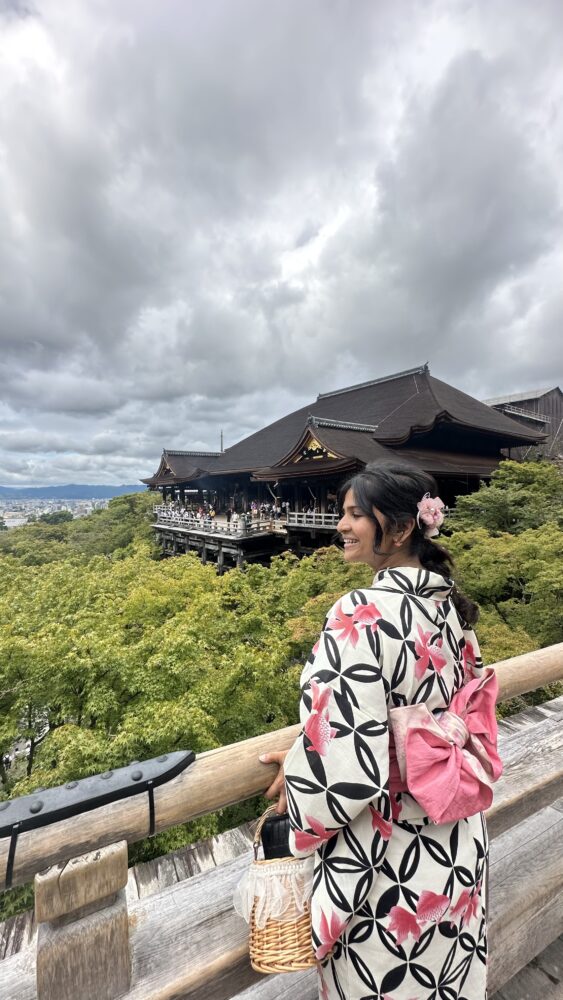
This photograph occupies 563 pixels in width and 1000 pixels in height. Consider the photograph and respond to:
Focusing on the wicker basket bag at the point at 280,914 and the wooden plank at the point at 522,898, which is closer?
the wicker basket bag at the point at 280,914

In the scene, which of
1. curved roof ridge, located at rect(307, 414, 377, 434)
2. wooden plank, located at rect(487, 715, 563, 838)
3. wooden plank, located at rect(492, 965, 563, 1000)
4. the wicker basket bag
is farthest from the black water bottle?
curved roof ridge, located at rect(307, 414, 377, 434)

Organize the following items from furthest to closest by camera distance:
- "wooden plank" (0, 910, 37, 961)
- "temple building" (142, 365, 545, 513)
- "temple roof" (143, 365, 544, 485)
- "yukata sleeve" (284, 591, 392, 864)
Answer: "temple roof" (143, 365, 544, 485), "temple building" (142, 365, 545, 513), "wooden plank" (0, 910, 37, 961), "yukata sleeve" (284, 591, 392, 864)

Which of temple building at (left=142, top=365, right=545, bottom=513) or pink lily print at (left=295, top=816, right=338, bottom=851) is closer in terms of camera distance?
pink lily print at (left=295, top=816, right=338, bottom=851)

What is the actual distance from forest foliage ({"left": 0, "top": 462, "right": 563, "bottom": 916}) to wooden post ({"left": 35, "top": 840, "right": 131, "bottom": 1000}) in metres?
3.13

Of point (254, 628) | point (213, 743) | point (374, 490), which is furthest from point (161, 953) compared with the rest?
point (254, 628)

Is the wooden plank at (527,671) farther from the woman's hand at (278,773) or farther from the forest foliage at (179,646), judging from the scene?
the forest foliage at (179,646)

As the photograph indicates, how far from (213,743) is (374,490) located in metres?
3.86

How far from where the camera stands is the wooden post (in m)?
0.86

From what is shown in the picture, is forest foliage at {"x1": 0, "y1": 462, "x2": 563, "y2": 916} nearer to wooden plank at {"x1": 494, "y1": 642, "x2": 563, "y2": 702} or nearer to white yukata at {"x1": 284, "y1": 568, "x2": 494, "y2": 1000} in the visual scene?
wooden plank at {"x1": 494, "y1": 642, "x2": 563, "y2": 702}

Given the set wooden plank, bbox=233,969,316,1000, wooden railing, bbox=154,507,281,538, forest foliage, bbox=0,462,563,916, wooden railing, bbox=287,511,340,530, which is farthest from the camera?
wooden railing, bbox=154,507,281,538

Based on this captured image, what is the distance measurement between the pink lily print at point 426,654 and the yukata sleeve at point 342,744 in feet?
0.31

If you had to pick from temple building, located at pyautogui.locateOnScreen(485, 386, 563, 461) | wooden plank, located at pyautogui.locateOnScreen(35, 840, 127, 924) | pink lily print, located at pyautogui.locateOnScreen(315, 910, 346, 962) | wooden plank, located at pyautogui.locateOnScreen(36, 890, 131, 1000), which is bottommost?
wooden plank, located at pyautogui.locateOnScreen(36, 890, 131, 1000)

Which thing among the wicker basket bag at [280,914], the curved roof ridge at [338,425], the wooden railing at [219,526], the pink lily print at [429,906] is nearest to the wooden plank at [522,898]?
the pink lily print at [429,906]

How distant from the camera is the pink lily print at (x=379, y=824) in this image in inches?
34.2
